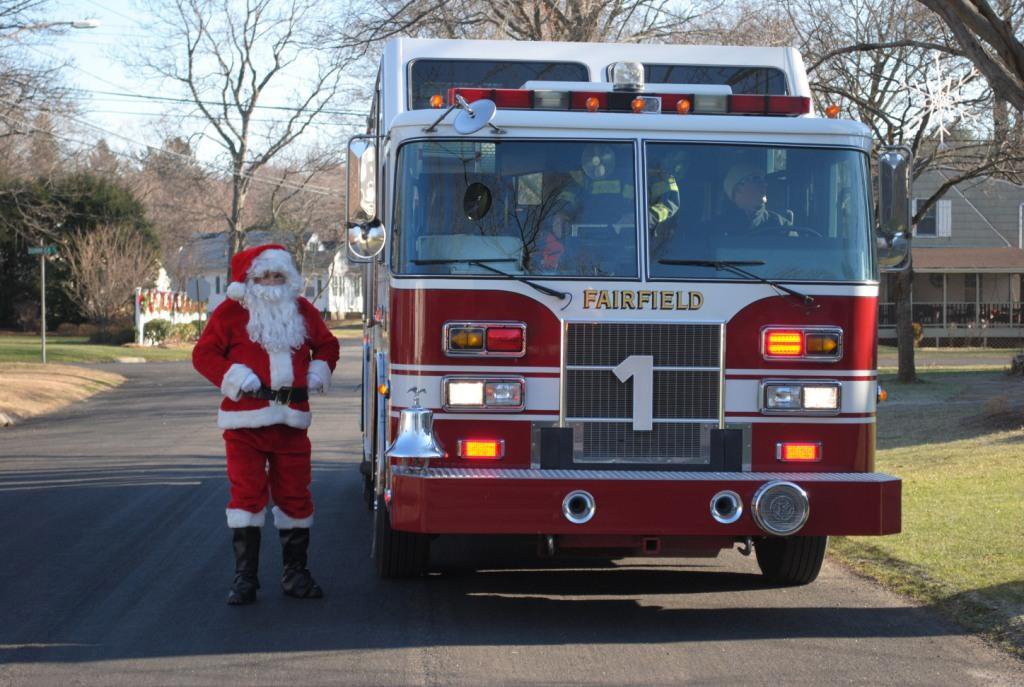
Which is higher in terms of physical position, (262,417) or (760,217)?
(760,217)

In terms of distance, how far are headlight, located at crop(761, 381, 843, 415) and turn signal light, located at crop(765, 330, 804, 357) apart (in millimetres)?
156

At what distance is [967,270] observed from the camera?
39188 millimetres

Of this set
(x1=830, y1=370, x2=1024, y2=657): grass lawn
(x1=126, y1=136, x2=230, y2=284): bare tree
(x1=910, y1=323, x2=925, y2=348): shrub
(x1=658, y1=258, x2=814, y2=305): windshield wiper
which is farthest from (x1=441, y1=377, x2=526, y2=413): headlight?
(x1=126, y1=136, x2=230, y2=284): bare tree

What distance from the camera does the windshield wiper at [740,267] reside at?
6.68 metres

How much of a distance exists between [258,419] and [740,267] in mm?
2701

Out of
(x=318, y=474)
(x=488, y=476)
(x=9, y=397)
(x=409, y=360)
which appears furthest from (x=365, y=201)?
(x=9, y=397)

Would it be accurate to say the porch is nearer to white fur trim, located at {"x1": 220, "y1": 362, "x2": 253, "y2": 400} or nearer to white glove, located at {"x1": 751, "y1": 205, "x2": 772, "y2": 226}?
white glove, located at {"x1": 751, "y1": 205, "x2": 772, "y2": 226}

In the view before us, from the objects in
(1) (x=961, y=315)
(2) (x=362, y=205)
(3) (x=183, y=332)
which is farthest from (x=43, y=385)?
(1) (x=961, y=315)

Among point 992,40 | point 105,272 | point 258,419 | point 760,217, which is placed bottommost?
point 258,419

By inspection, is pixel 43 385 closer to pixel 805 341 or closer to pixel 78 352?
pixel 78 352

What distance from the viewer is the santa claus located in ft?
23.3

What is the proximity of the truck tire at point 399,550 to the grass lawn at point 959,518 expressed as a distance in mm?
2822

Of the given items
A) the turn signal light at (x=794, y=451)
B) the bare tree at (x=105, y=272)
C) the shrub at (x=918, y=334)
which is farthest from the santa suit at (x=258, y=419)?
the bare tree at (x=105, y=272)

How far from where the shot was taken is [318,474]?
13328 millimetres
